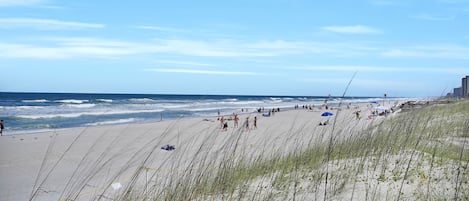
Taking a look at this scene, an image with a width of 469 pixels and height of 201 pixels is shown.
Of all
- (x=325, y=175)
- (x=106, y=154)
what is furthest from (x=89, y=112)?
(x=325, y=175)

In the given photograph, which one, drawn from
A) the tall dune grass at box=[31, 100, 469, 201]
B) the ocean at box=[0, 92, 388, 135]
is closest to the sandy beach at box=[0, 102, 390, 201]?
the tall dune grass at box=[31, 100, 469, 201]

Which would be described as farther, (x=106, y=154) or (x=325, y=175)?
(x=106, y=154)

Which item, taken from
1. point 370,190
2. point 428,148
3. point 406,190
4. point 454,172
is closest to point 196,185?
point 370,190

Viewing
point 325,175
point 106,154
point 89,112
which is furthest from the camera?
point 89,112

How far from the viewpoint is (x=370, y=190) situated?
4.81m

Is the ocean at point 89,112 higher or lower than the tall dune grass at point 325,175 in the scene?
lower

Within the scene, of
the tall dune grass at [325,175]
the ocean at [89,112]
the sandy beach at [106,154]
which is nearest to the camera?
the tall dune grass at [325,175]

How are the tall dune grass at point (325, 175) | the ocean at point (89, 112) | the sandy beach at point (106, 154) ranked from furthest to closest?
the ocean at point (89, 112) → the sandy beach at point (106, 154) → the tall dune grass at point (325, 175)

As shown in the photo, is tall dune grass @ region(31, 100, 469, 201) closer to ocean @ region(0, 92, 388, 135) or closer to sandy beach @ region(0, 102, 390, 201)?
sandy beach @ region(0, 102, 390, 201)

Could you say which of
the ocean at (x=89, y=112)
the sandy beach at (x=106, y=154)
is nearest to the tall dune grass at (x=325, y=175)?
the sandy beach at (x=106, y=154)

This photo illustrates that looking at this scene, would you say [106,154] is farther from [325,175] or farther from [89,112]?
[89,112]

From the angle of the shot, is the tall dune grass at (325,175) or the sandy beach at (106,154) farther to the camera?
the sandy beach at (106,154)

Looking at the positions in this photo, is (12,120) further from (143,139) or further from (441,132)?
(441,132)

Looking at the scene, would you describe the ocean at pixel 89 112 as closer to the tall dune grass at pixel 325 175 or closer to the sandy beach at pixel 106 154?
the tall dune grass at pixel 325 175
